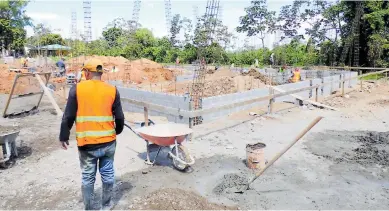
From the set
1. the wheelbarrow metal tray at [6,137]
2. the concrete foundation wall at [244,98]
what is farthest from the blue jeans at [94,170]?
the concrete foundation wall at [244,98]

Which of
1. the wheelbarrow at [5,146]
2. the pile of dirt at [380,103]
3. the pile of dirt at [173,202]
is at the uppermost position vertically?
the pile of dirt at [380,103]

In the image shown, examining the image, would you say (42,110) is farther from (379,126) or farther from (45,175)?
(379,126)

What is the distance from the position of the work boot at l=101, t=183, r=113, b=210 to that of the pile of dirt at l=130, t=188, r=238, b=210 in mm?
300

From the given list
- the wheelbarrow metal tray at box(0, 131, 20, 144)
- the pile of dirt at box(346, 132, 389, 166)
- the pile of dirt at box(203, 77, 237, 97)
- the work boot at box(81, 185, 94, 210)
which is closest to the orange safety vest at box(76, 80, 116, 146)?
the work boot at box(81, 185, 94, 210)

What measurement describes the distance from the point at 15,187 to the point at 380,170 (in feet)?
18.7

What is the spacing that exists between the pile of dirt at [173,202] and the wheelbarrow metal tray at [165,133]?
0.97 meters

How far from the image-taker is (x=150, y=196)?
167 inches

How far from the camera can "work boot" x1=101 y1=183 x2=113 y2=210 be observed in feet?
12.5

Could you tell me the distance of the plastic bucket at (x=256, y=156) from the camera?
5324 mm

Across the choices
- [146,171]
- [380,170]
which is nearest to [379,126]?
[380,170]

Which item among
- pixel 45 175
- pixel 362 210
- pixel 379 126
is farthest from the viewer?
pixel 379 126

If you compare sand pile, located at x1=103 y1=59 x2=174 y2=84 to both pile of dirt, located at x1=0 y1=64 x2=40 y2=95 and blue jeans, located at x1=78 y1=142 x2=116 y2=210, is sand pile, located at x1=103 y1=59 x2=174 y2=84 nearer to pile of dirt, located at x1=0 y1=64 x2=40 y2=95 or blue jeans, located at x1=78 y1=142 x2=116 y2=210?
pile of dirt, located at x1=0 y1=64 x2=40 y2=95

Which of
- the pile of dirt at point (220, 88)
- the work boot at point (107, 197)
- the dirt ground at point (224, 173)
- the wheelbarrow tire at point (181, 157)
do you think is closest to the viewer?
the work boot at point (107, 197)

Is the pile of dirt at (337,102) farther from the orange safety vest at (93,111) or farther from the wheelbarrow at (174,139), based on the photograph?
the orange safety vest at (93,111)
